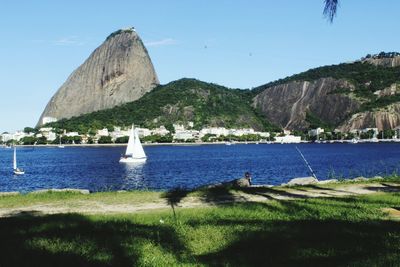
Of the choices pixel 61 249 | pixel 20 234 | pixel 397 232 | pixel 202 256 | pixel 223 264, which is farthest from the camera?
pixel 20 234

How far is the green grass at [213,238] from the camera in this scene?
9562 millimetres

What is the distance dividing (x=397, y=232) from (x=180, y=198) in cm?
1003

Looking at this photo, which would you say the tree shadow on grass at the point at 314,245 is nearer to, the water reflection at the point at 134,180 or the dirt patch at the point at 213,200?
the dirt patch at the point at 213,200

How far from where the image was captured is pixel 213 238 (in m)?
11.5

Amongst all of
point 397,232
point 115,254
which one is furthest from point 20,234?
point 397,232

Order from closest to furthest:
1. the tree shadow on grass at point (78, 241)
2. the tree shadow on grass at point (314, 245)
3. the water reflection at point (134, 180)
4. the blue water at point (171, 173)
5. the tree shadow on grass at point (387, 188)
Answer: the tree shadow on grass at point (314, 245) → the tree shadow on grass at point (78, 241) → the tree shadow on grass at point (387, 188) → the water reflection at point (134, 180) → the blue water at point (171, 173)

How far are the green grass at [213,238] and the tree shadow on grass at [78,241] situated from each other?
0.02m

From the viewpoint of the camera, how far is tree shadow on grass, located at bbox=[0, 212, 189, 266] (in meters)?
9.79

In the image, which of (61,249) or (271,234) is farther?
(271,234)

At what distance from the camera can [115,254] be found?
1019 centimetres

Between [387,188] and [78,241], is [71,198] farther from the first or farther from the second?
[387,188]

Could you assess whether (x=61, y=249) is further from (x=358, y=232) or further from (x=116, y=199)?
(x=116, y=199)

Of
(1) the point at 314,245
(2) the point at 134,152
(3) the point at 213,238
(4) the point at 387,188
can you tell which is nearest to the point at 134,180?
(2) the point at 134,152

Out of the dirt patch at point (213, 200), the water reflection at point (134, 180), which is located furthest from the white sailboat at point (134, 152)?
the dirt patch at point (213, 200)
